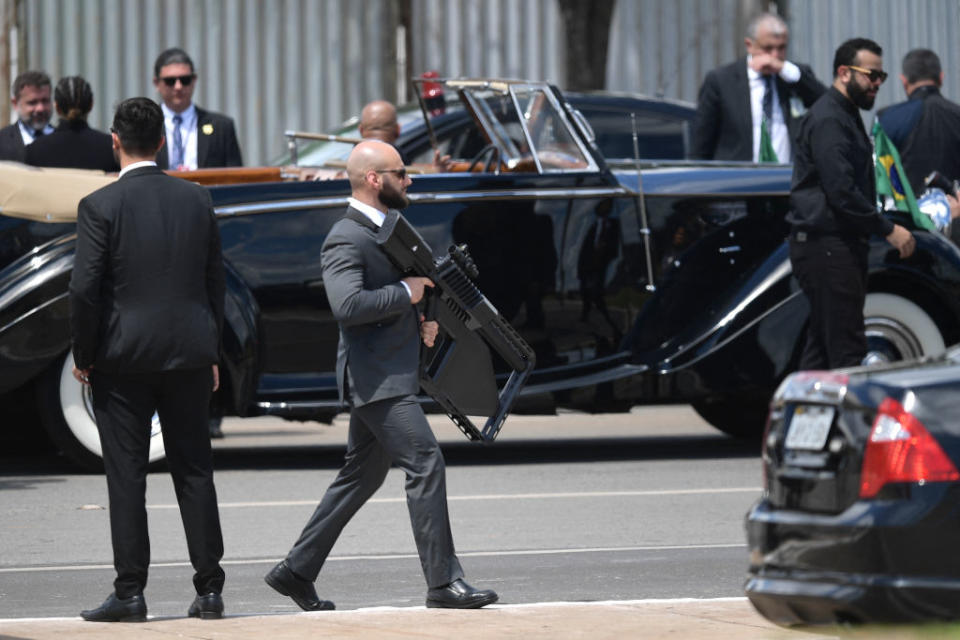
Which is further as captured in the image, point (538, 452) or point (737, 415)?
point (737, 415)

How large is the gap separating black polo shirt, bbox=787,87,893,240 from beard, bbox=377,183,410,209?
10.7 ft

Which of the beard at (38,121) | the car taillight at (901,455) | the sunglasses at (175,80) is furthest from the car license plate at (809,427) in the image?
the beard at (38,121)

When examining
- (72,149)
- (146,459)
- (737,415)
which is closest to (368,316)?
(146,459)

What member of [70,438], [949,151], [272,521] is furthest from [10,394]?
[949,151]

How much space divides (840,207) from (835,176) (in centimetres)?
15

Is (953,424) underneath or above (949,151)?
underneath

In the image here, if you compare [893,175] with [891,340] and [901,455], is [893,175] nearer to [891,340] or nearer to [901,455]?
[891,340]

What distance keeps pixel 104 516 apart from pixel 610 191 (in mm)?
3296

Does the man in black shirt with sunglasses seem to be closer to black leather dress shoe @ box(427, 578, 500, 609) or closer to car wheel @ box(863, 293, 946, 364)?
car wheel @ box(863, 293, 946, 364)

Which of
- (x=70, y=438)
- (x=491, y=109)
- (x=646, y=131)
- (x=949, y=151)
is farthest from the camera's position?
(x=646, y=131)

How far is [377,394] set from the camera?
648cm

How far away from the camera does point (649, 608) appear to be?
626 cm

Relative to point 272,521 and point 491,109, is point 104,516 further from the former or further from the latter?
point 491,109

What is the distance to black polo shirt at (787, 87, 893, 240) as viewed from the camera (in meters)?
9.29
